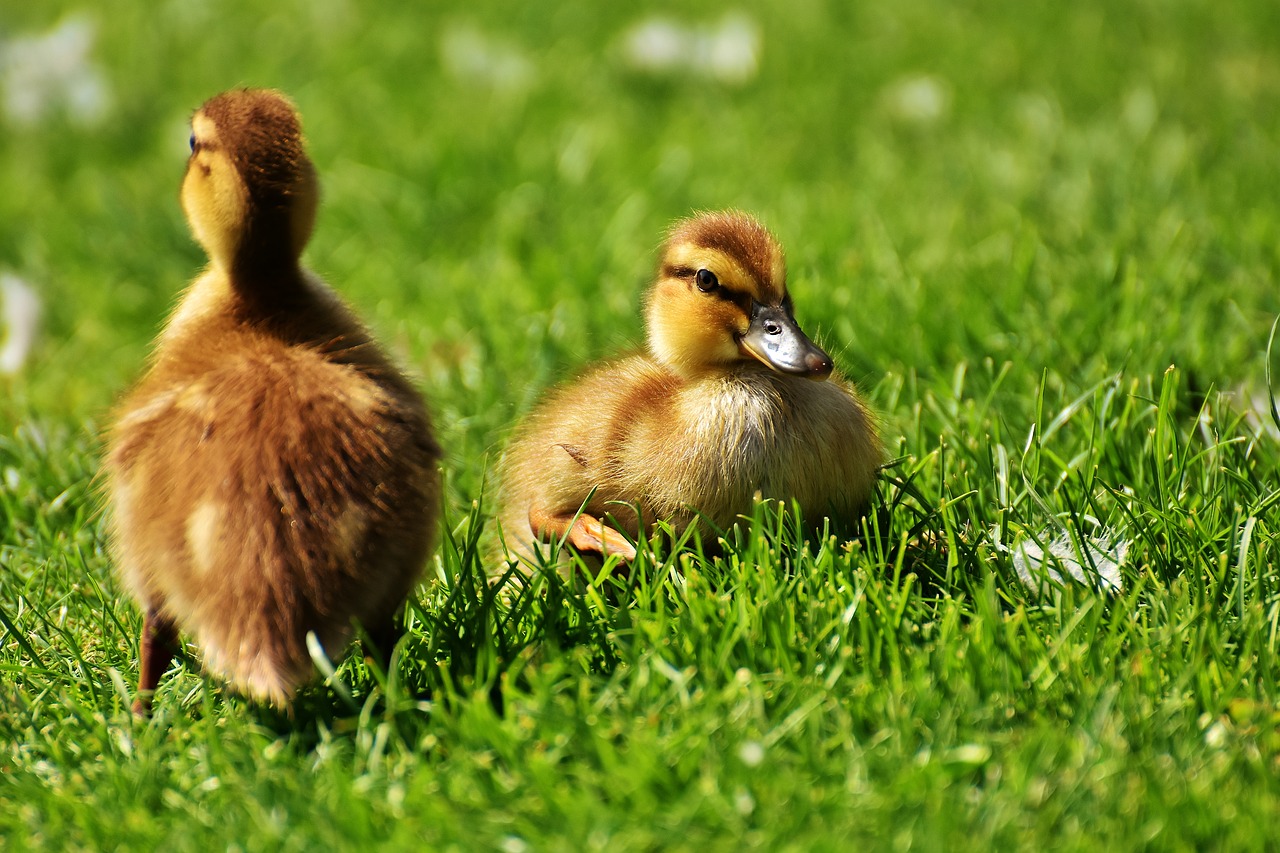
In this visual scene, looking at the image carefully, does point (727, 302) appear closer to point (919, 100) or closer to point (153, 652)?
point (153, 652)

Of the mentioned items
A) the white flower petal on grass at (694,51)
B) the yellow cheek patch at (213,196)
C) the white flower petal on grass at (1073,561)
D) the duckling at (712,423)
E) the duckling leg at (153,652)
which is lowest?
the white flower petal on grass at (1073,561)

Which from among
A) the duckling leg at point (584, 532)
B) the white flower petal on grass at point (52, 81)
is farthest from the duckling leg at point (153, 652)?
→ the white flower petal on grass at point (52, 81)

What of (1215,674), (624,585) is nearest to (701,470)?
(624,585)

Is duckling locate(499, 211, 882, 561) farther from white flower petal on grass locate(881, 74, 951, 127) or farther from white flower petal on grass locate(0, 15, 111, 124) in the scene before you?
white flower petal on grass locate(0, 15, 111, 124)

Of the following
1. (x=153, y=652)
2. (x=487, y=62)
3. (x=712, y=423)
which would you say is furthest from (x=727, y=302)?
(x=487, y=62)

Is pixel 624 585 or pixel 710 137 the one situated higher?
pixel 710 137

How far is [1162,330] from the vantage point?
3990 millimetres

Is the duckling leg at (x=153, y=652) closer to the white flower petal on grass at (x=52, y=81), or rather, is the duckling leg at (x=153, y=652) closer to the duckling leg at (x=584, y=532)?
the duckling leg at (x=584, y=532)

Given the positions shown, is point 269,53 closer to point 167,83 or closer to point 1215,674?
point 167,83

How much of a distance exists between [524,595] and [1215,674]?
52.1 inches

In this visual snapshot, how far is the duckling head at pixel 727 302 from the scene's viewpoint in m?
2.94

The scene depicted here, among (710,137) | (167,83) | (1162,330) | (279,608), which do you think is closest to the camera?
(279,608)

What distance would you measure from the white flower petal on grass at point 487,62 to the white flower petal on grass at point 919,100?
1.78m

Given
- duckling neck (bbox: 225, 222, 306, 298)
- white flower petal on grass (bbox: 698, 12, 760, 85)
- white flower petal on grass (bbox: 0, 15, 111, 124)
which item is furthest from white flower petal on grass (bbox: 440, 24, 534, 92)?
duckling neck (bbox: 225, 222, 306, 298)
